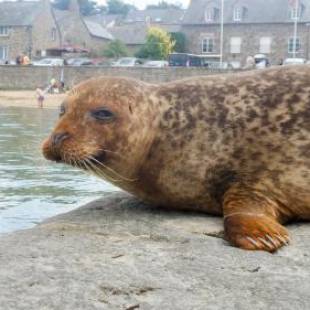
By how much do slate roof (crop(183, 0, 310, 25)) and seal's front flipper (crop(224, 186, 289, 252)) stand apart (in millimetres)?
61978

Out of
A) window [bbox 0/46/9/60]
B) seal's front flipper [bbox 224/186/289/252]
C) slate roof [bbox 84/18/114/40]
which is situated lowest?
seal's front flipper [bbox 224/186/289/252]

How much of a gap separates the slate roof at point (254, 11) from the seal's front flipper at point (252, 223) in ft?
203

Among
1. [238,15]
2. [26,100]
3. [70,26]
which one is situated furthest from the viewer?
[70,26]

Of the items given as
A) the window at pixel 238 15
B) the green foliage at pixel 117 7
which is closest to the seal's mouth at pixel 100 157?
the window at pixel 238 15

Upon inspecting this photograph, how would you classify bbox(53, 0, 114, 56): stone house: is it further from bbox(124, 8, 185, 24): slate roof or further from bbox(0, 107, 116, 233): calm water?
bbox(0, 107, 116, 233): calm water

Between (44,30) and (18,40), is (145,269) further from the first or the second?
(44,30)

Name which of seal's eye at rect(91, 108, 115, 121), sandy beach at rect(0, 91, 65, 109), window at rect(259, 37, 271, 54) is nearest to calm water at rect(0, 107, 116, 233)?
seal's eye at rect(91, 108, 115, 121)

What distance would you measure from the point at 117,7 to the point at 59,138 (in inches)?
4708

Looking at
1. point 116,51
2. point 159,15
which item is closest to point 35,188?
point 116,51

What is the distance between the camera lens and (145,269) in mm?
3057

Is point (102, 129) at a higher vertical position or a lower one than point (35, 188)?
higher

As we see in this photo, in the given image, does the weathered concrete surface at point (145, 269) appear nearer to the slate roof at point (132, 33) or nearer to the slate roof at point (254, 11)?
the slate roof at point (254, 11)

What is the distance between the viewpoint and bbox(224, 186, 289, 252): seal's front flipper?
3.54m

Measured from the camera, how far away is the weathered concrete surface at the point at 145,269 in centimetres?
266
